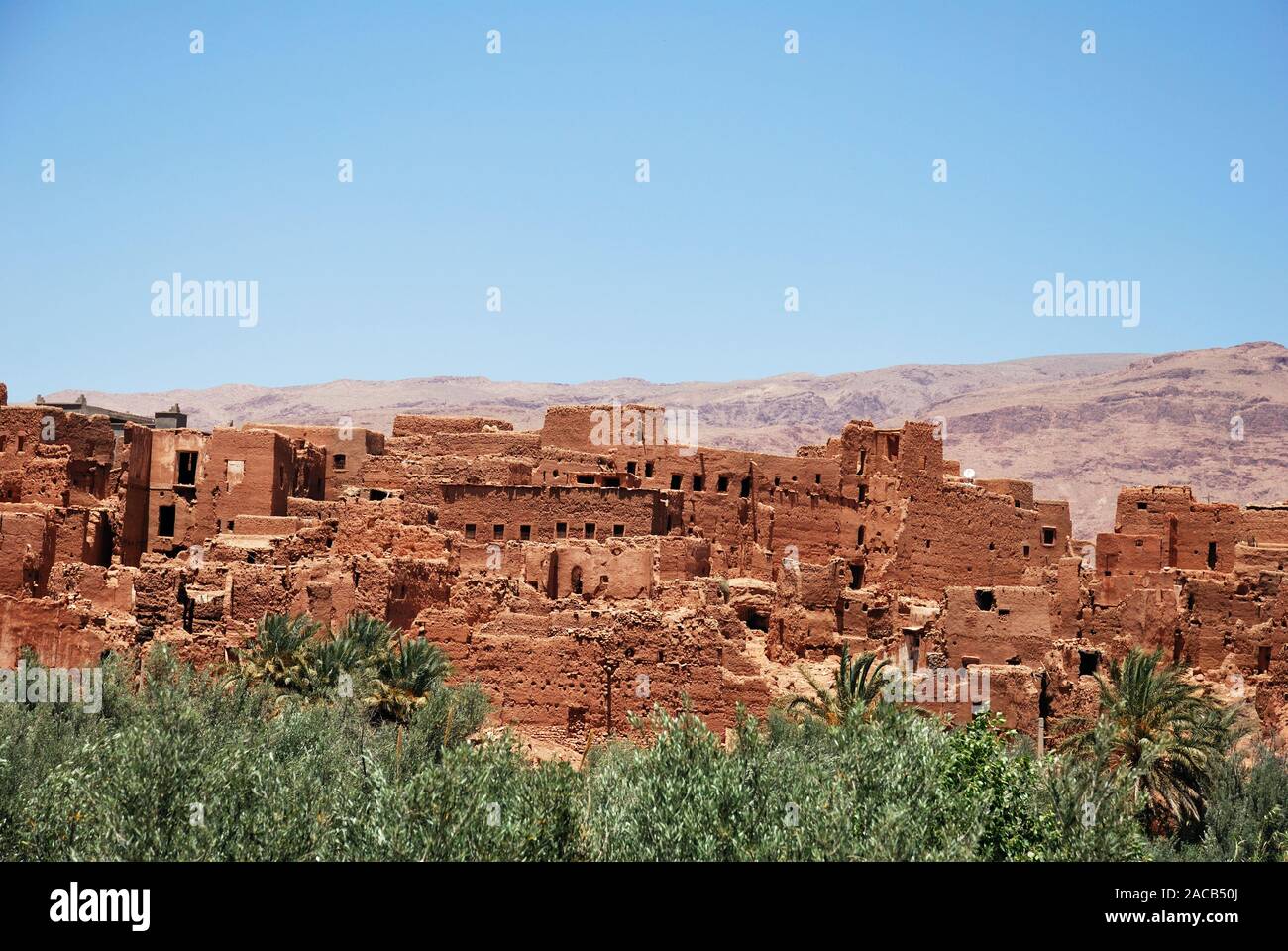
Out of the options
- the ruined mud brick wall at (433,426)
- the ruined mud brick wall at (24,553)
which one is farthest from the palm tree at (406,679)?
the ruined mud brick wall at (433,426)

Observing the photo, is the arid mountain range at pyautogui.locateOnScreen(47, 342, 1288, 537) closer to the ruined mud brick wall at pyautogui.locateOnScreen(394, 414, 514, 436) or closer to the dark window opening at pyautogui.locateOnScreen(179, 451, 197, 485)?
the ruined mud brick wall at pyautogui.locateOnScreen(394, 414, 514, 436)

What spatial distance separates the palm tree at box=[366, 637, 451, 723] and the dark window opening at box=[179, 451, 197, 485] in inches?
546

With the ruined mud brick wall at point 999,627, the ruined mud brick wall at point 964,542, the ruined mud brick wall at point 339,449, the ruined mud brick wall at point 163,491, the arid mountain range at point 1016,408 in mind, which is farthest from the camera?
the arid mountain range at point 1016,408

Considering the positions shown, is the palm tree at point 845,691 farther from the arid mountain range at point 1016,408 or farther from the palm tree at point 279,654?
the arid mountain range at point 1016,408

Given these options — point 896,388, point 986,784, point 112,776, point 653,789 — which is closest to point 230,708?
point 112,776

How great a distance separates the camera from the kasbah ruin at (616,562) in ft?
97.0

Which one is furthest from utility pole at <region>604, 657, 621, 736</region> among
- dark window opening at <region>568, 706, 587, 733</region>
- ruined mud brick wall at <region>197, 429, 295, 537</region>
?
ruined mud brick wall at <region>197, 429, 295, 537</region>

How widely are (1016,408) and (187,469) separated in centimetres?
10457

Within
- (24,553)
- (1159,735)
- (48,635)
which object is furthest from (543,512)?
(1159,735)

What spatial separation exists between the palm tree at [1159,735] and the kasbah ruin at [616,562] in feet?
4.07

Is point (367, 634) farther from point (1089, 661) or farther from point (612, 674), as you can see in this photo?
point (1089, 661)

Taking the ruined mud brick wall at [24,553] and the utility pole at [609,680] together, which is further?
the ruined mud brick wall at [24,553]

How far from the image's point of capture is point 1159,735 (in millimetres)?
29375
